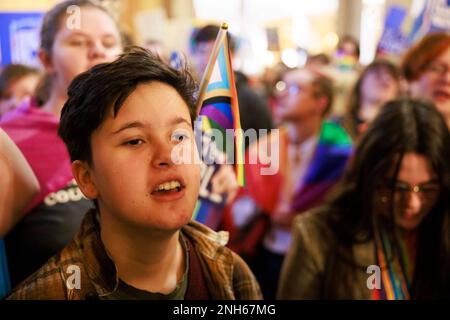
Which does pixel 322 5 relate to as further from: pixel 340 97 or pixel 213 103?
pixel 213 103

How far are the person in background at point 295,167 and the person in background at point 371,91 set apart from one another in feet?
1.19

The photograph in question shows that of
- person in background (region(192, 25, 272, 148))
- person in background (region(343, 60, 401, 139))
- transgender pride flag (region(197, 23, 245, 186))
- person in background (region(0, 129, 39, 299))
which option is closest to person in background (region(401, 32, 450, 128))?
person in background (region(192, 25, 272, 148))

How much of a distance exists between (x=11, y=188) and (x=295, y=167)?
161cm

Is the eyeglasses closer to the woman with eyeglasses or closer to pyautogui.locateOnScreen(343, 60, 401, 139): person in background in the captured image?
the woman with eyeglasses

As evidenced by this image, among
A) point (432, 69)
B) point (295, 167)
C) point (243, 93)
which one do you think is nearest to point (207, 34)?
point (243, 93)

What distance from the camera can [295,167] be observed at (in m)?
2.42

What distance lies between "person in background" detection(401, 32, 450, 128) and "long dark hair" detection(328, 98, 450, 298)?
0.64 meters

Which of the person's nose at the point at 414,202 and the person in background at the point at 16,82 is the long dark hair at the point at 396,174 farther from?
the person in background at the point at 16,82

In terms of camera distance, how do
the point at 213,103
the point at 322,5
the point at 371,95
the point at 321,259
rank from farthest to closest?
the point at 322,5 < the point at 371,95 < the point at 321,259 < the point at 213,103

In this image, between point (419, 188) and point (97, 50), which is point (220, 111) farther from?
point (419, 188)

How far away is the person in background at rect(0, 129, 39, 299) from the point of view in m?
0.93
